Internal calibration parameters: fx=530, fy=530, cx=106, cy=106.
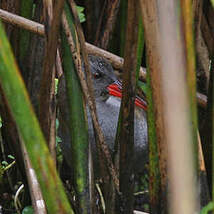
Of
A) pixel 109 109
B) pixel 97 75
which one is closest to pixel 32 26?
pixel 97 75

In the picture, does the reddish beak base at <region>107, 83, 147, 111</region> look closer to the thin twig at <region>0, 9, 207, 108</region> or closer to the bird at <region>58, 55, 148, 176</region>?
the bird at <region>58, 55, 148, 176</region>

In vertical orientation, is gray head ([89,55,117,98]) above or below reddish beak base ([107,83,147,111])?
above

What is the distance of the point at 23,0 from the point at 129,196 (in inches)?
39.4

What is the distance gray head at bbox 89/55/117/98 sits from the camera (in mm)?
2455

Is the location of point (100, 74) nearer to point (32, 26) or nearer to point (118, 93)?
point (118, 93)

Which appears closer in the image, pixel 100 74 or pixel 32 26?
pixel 32 26

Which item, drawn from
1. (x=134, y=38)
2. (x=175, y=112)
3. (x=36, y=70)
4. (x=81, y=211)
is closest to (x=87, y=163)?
(x=81, y=211)

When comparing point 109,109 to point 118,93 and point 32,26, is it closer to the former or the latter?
point 118,93

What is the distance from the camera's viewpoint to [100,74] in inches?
98.2

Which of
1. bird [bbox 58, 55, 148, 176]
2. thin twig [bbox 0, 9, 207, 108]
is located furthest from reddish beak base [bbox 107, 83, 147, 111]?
thin twig [bbox 0, 9, 207, 108]

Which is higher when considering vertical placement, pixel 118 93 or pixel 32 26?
pixel 32 26

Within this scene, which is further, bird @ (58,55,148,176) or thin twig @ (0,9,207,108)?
bird @ (58,55,148,176)

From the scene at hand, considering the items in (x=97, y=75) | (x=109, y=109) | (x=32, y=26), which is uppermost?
(x=32, y=26)

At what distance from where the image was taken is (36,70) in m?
2.68
